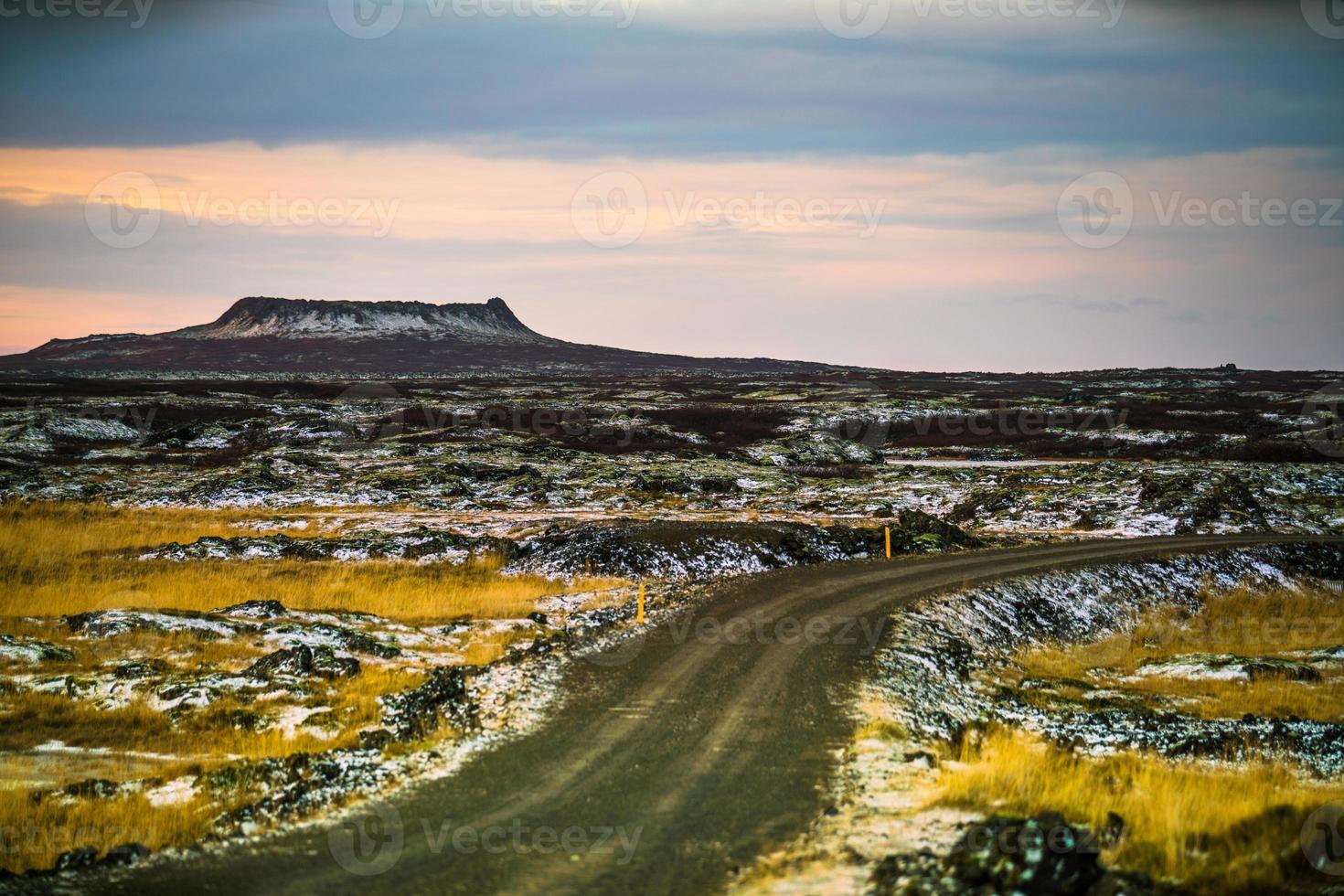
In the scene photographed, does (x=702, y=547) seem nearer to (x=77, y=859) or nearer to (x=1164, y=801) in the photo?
(x=1164, y=801)

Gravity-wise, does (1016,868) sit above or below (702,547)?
above

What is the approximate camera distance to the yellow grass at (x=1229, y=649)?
58.2 feet

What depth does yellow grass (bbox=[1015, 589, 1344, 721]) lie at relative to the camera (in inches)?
699

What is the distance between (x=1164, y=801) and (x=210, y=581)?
87.4 ft

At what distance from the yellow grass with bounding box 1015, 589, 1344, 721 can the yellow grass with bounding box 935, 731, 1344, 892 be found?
5348 mm

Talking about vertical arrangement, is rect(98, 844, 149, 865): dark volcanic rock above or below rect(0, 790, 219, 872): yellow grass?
above

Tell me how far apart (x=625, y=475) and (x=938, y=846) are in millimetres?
47548

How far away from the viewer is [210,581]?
2645cm

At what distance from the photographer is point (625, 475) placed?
5638cm

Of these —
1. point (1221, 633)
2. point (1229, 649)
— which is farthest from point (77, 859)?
Answer: point (1221, 633)

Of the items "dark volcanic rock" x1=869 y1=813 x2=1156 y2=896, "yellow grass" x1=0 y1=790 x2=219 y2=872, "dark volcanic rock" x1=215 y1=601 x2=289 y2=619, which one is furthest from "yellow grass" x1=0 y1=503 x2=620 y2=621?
"dark volcanic rock" x1=869 y1=813 x2=1156 y2=896

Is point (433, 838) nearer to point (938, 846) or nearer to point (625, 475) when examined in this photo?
point (938, 846)

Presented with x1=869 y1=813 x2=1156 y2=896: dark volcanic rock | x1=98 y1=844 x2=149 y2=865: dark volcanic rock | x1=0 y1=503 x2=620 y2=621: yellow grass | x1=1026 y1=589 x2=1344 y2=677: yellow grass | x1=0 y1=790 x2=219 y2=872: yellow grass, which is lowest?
x1=1026 y1=589 x2=1344 y2=677: yellow grass

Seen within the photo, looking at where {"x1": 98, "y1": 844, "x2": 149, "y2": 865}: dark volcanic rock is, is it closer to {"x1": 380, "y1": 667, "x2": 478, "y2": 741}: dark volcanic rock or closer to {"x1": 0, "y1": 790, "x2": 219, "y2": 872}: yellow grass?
{"x1": 0, "y1": 790, "x2": 219, "y2": 872}: yellow grass
